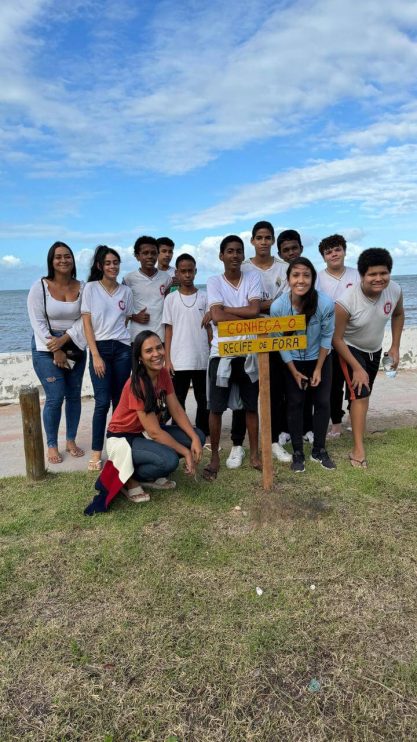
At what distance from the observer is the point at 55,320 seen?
4.59m

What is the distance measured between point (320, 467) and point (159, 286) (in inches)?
88.9

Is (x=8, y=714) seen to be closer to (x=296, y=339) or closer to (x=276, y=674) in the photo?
(x=276, y=674)

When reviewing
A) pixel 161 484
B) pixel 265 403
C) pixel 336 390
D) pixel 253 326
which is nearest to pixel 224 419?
pixel 336 390

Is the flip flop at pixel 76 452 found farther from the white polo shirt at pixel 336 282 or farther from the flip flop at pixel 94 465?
the white polo shirt at pixel 336 282

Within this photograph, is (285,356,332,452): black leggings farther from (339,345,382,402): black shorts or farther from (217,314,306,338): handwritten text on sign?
(217,314,306,338): handwritten text on sign

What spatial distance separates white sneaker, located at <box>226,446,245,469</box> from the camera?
4398 millimetres

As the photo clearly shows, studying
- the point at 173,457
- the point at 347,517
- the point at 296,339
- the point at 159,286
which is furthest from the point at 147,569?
the point at 159,286

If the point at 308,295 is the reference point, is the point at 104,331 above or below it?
below

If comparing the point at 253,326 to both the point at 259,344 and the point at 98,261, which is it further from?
the point at 98,261

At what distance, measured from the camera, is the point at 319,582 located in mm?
2736

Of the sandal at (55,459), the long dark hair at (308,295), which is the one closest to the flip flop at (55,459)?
the sandal at (55,459)

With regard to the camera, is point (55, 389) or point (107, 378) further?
point (55, 389)

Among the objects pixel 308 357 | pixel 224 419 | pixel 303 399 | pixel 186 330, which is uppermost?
pixel 186 330

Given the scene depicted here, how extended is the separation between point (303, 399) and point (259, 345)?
0.90 m
